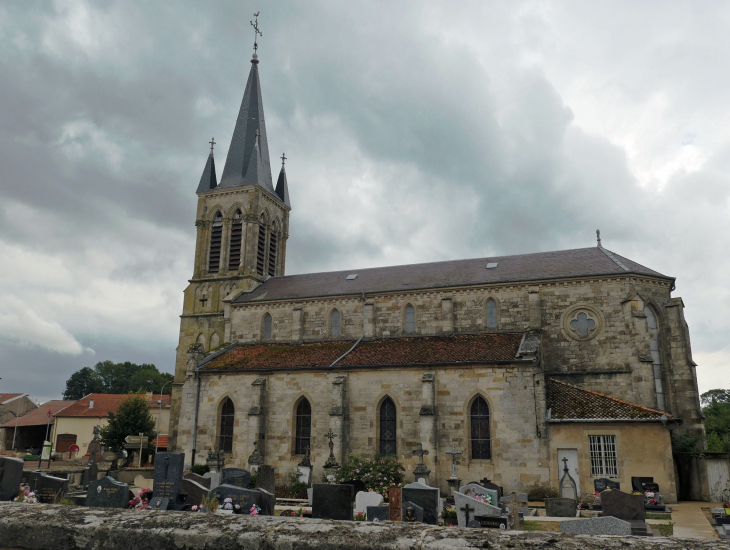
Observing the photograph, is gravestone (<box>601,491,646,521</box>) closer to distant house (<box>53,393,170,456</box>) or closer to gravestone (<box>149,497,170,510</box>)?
gravestone (<box>149,497,170,510</box>)

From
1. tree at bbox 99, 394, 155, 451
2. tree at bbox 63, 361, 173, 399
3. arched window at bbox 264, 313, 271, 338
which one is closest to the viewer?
arched window at bbox 264, 313, 271, 338

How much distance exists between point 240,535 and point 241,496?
10.8 metres

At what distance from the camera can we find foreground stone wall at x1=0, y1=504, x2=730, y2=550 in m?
3.28

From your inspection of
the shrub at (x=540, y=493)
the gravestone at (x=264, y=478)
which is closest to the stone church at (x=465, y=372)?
the shrub at (x=540, y=493)

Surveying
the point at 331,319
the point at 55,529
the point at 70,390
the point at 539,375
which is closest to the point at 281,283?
the point at 331,319

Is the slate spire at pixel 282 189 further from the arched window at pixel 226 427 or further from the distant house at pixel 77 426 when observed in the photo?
the distant house at pixel 77 426

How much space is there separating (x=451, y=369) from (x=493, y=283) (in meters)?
7.15

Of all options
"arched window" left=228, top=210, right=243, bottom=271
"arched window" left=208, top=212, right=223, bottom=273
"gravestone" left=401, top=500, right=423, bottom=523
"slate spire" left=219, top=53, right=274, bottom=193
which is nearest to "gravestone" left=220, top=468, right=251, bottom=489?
"gravestone" left=401, top=500, right=423, bottom=523

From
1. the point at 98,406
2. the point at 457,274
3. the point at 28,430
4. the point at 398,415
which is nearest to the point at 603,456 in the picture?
the point at 398,415

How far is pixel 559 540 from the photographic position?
129 inches

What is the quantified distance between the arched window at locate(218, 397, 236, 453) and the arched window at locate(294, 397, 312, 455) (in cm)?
387

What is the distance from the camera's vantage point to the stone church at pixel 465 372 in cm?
2438

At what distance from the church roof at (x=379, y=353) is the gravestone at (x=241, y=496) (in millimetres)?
14543

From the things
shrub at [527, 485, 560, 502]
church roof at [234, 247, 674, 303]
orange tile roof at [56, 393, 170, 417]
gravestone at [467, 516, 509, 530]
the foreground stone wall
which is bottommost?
shrub at [527, 485, 560, 502]
